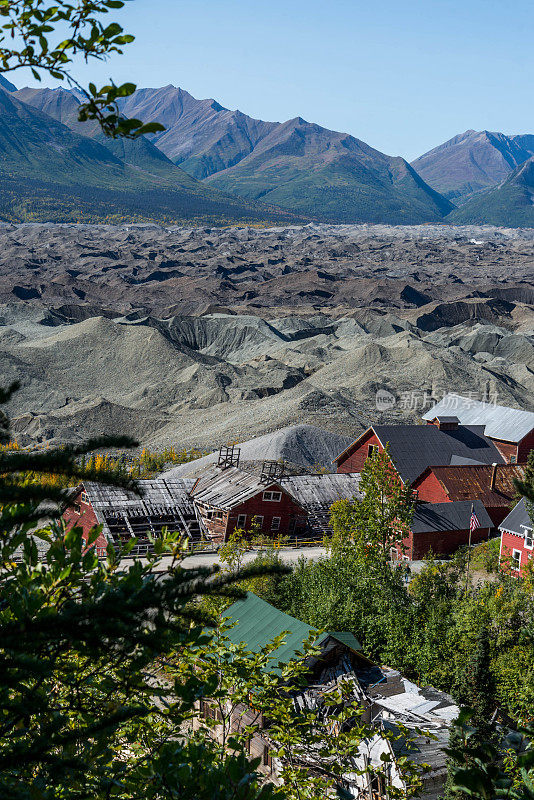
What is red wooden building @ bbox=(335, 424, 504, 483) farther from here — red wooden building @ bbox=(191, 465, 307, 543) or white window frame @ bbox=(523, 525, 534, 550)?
white window frame @ bbox=(523, 525, 534, 550)

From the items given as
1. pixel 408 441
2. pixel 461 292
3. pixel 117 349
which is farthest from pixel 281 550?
pixel 461 292

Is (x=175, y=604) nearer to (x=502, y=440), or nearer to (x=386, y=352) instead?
(x=502, y=440)

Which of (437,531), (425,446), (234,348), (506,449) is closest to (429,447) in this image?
(425,446)

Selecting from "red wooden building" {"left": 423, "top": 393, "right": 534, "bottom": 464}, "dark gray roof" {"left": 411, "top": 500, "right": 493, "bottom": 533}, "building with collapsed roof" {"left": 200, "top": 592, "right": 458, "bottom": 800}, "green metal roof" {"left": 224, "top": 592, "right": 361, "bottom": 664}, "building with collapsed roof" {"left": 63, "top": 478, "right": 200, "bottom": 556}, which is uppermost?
"red wooden building" {"left": 423, "top": 393, "right": 534, "bottom": 464}

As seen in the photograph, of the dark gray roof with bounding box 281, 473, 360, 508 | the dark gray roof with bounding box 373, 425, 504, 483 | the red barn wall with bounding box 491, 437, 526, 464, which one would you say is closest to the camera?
the dark gray roof with bounding box 373, 425, 504, 483

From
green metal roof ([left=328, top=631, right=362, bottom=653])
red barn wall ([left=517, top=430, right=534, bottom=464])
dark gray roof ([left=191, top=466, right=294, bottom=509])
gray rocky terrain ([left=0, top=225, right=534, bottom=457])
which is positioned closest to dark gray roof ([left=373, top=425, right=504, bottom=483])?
red barn wall ([left=517, top=430, right=534, bottom=464])

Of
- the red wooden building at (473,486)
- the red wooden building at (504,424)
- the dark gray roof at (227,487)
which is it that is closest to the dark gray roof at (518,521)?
the red wooden building at (473,486)

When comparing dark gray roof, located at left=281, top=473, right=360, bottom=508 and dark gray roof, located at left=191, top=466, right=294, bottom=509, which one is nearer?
dark gray roof, located at left=191, top=466, right=294, bottom=509

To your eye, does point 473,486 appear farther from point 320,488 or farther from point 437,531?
point 320,488
